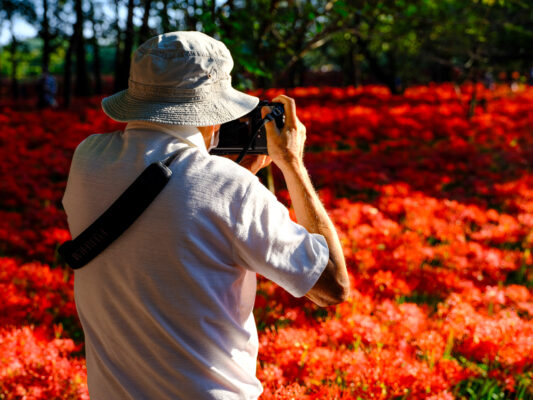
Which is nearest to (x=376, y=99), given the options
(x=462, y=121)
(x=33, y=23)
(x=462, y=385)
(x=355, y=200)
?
(x=462, y=121)

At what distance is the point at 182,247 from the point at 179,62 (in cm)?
42

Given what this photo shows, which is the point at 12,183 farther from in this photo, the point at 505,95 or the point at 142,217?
the point at 505,95

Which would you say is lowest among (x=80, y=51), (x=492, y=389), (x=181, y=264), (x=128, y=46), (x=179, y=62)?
(x=80, y=51)

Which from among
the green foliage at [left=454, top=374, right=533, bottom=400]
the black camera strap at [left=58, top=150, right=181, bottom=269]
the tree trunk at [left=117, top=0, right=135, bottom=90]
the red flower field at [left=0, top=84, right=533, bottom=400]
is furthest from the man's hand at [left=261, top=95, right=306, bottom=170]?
the tree trunk at [left=117, top=0, right=135, bottom=90]

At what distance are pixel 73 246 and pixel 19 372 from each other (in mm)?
1772

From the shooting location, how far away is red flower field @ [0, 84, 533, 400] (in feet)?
8.14

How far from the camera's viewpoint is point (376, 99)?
14.2 metres

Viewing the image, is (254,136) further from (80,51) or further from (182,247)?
(80,51)

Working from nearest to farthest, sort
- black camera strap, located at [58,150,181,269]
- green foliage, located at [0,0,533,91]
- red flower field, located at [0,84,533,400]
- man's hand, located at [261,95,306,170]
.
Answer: black camera strap, located at [58,150,181,269] < man's hand, located at [261,95,306,170] < red flower field, located at [0,84,533,400] < green foliage, located at [0,0,533,91]

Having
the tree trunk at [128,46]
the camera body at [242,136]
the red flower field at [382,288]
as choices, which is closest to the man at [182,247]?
the camera body at [242,136]

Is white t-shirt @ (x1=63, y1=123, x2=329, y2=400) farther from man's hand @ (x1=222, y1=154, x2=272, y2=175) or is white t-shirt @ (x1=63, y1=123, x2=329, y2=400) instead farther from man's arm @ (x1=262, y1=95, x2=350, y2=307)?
man's hand @ (x1=222, y1=154, x2=272, y2=175)

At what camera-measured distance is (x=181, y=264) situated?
3.36ft

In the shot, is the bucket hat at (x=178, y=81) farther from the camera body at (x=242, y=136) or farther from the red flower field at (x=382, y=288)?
the red flower field at (x=382, y=288)

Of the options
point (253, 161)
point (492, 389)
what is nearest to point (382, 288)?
point (492, 389)
